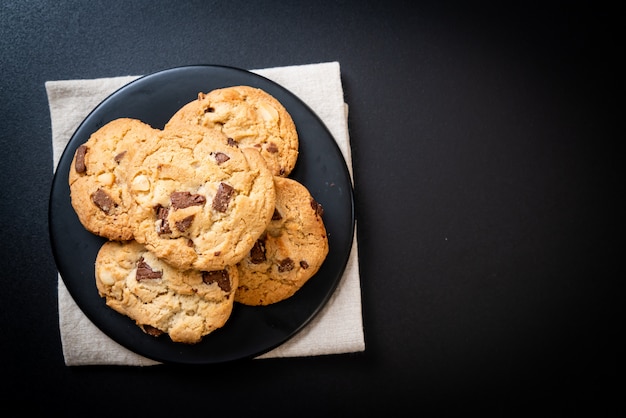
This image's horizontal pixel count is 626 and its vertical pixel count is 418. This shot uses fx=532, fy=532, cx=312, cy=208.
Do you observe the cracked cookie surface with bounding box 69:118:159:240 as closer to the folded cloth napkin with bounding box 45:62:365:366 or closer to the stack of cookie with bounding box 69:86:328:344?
the stack of cookie with bounding box 69:86:328:344

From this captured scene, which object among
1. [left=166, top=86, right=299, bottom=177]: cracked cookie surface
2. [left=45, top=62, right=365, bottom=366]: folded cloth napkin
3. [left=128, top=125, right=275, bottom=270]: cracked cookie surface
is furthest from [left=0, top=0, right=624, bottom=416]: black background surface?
[left=128, top=125, right=275, bottom=270]: cracked cookie surface

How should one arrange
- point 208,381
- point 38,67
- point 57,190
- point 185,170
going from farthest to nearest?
point 38,67 → point 208,381 → point 57,190 → point 185,170

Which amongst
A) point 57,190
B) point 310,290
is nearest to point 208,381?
point 310,290

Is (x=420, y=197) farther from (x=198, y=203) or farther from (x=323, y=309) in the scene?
(x=198, y=203)

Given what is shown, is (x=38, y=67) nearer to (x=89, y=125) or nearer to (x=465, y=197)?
(x=89, y=125)

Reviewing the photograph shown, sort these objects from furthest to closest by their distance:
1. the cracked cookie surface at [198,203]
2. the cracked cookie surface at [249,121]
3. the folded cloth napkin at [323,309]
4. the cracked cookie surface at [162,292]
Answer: the folded cloth napkin at [323,309]
the cracked cookie surface at [249,121]
the cracked cookie surface at [162,292]
the cracked cookie surface at [198,203]

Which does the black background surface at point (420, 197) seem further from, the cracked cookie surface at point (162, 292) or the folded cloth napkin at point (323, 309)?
the cracked cookie surface at point (162, 292)

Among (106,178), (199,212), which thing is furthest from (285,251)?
(106,178)

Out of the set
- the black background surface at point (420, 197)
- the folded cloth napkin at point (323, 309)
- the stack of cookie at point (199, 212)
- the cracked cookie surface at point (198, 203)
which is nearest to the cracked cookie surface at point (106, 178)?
the stack of cookie at point (199, 212)

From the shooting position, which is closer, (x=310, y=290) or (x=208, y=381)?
(x=310, y=290)
